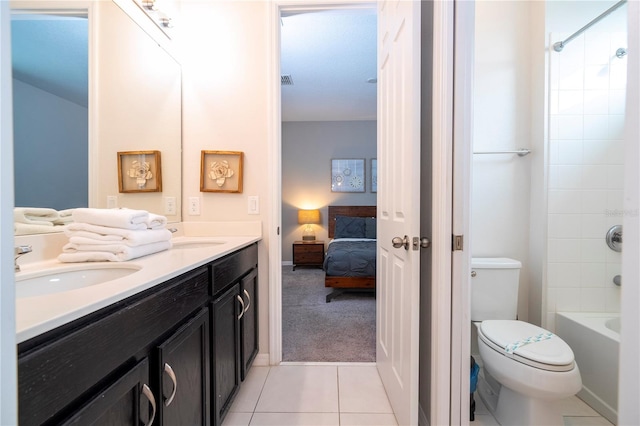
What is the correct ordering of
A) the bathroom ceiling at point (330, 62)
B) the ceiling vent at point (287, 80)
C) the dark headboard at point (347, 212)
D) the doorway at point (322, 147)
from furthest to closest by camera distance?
the dark headboard at point (347, 212) → the ceiling vent at point (287, 80) → the bathroom ceiling at point (330, 62) → the doorway at point (322, 147)

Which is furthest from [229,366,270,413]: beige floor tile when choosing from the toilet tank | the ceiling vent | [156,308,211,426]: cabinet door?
the ceiling vent

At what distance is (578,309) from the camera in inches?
63.7

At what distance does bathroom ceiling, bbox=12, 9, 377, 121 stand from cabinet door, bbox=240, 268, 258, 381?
1179mm

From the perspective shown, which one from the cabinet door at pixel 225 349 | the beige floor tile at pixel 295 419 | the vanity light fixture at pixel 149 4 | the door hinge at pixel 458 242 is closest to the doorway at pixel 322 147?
the beige floor tile at pixel 295 419

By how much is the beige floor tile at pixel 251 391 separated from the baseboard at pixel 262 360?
0.02m

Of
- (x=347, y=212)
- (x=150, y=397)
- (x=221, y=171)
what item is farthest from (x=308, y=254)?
(x=150, y=397)

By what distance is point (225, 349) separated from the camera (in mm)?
1207

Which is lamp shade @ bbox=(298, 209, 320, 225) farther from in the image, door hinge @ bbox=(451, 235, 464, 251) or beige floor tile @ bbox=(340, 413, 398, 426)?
door hinge @ bbox=(451, 235, 464, 251)

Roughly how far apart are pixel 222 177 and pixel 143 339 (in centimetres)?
131

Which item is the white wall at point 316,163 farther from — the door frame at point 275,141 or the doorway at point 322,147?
the door frame at point 275,141

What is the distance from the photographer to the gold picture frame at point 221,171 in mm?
1829

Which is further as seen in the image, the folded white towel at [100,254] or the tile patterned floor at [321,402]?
the tile patterned floor at [321,402]

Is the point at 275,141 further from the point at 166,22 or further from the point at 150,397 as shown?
the point at 150,397

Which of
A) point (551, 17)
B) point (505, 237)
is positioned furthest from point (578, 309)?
point (551, 17)
